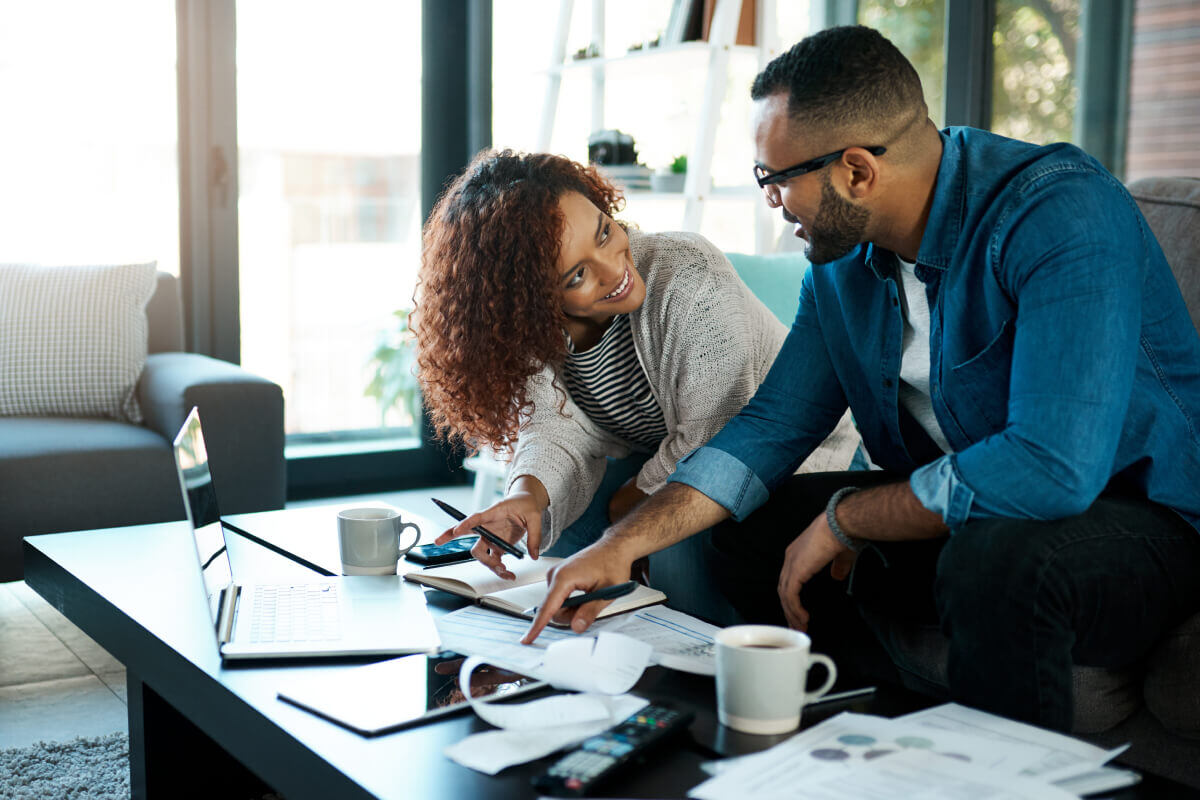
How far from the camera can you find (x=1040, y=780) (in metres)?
0.83

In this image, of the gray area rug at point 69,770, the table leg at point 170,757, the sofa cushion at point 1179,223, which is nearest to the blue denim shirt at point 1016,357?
the sofa cushion at point 1179,223

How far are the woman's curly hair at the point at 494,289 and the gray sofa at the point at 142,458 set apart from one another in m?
0.86

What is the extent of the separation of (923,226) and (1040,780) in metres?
0.75

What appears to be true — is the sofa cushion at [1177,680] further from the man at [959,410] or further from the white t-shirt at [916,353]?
the white t-shirt at [916,353]

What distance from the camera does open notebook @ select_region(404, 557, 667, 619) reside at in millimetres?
1284

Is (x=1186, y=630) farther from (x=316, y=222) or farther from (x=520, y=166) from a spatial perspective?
(x=316, y=222)

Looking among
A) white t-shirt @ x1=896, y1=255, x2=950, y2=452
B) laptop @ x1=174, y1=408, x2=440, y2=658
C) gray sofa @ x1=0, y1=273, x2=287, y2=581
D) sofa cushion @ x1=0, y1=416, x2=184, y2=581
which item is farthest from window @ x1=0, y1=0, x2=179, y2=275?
white t-shirt @ x1=896, y1=255, x2=950, y2=452

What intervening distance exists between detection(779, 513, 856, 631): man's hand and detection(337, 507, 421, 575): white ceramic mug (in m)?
0.48

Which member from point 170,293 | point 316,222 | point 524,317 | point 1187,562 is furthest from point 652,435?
point 316,222

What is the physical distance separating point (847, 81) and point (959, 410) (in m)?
0.41

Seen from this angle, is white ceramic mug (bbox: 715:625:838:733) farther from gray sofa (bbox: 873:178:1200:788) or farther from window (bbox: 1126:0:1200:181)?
window (bbox: 1126:0:1200:181)

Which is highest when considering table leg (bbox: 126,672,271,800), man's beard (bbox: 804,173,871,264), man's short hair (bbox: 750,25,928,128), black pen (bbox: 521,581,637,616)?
man's short hair (bbox: 750,25,928,128)

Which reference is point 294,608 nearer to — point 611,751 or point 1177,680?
point 611,751

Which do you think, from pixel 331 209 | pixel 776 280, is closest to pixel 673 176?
pixel 776 280
